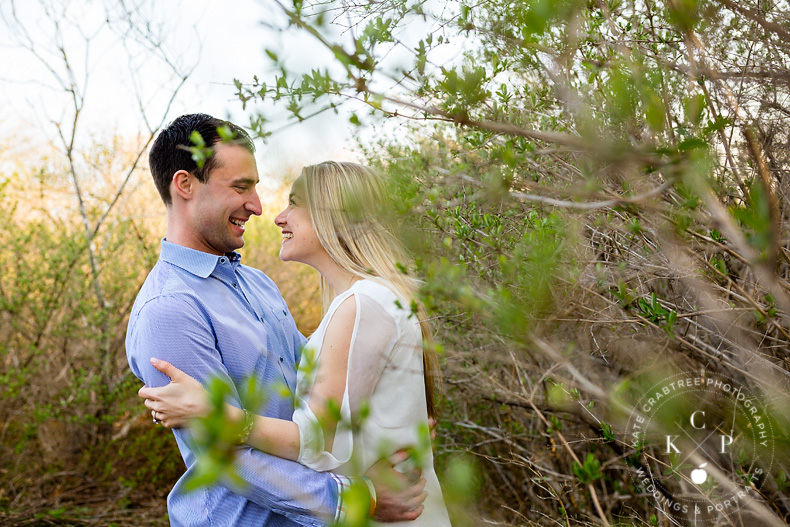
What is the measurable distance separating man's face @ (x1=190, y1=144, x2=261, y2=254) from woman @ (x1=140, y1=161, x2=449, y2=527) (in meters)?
0.18

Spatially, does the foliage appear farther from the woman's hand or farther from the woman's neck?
the woman's hand

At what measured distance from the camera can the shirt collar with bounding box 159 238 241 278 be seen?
2.18 m

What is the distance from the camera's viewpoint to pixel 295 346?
251 centimetres

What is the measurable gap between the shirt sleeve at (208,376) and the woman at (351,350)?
5 centimetres

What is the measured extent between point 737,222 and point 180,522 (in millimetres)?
1830

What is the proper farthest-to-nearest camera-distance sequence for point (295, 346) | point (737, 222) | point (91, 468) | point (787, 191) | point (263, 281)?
point (91, 468)
point (263, 281)
point (295, 346)
point (787, 191)
point (737, 222)

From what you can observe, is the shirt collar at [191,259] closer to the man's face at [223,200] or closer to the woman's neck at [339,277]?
the man's face at [223,200]

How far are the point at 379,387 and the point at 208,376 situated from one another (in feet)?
1.68

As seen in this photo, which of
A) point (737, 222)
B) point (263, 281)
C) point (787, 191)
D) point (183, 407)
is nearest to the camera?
point (737, 222)

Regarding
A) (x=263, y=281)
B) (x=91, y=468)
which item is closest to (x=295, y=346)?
(x=263, y=281)

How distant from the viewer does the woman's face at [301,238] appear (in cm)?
226

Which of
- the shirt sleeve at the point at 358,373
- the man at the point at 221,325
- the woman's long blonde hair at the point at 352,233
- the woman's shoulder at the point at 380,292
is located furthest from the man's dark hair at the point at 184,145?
the shirt sleeve at the point at 358,373

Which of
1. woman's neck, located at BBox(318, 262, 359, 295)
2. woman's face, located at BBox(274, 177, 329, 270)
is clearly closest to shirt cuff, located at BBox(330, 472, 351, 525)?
woman's neck, located at BBox(318, 262, 359, 295)

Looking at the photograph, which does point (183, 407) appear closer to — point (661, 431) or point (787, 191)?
point (661, 431)
